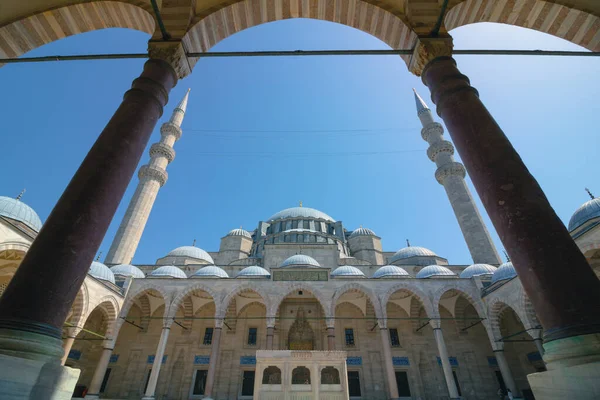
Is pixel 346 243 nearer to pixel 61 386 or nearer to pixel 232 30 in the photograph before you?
pixel 232 30

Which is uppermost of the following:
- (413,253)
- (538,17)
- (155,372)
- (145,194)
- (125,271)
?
A: (145,194)

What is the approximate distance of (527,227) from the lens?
251 centimetres

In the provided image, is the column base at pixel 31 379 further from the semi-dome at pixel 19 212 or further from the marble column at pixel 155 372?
the marble column at pixel 155 372

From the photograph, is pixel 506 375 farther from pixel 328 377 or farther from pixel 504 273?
pixel 328 377

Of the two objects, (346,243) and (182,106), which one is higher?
(182,106)

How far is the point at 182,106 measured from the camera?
26.8 meters

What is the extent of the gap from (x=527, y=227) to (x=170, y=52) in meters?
4.56

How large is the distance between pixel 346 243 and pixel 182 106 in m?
18.4

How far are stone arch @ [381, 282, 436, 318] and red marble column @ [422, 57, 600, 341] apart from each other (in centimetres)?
1250

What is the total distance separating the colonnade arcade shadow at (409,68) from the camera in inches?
83.4

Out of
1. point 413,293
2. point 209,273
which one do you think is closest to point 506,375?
point 413,293

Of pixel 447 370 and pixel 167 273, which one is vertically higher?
pixel 167 273

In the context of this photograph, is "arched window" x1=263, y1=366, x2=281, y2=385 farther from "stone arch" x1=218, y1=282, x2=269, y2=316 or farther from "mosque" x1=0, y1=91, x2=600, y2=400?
"stone arch" x1=218, y1=282, x2=269, y2=316

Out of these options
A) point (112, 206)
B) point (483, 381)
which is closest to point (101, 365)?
point (112, 206)
